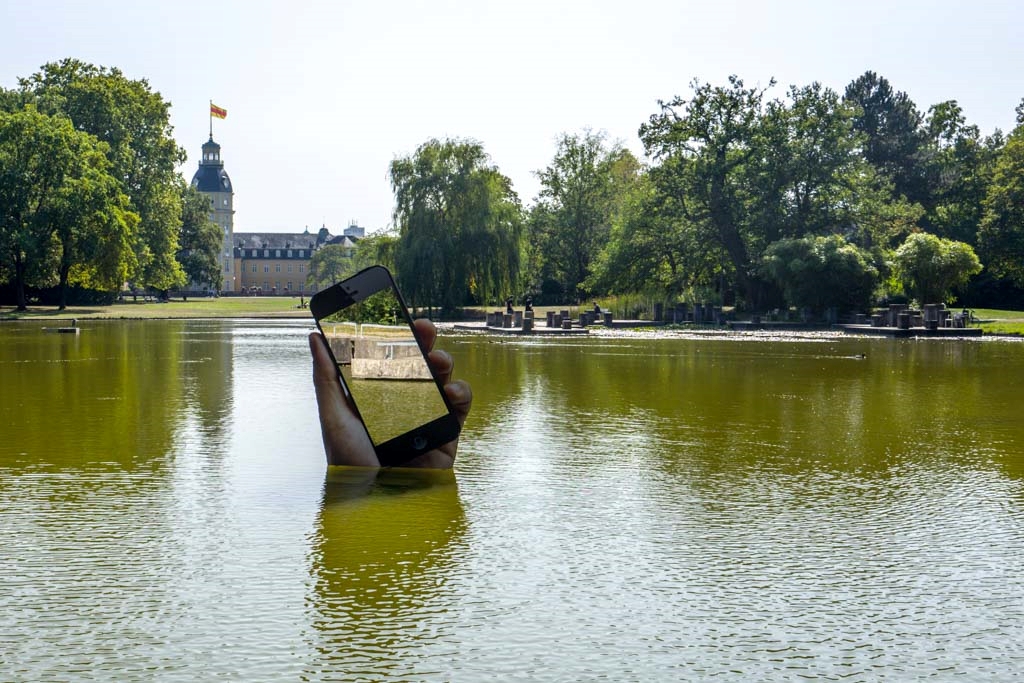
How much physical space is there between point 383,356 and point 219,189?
618 ft

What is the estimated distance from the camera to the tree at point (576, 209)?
276 ft

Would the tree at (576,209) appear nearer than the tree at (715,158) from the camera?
No

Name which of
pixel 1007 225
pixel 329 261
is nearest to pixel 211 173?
pixel 329 261

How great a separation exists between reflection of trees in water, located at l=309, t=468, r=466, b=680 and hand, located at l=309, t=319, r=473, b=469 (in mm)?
151

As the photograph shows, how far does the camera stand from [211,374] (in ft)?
68.5

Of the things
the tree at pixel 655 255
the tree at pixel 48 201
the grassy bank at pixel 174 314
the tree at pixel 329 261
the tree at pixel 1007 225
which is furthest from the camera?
the tree at pixel 329 261

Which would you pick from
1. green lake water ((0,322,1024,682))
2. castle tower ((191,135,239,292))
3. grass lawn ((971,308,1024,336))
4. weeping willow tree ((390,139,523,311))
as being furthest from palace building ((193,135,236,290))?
green lake water ((0,322,1024,682))

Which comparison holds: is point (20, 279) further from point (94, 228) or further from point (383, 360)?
point (383, 360)

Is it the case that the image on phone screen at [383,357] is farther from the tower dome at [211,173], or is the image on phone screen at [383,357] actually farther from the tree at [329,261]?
the tower dome at [211,173]

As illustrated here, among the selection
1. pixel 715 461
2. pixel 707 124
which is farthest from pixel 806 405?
pixel 707 124

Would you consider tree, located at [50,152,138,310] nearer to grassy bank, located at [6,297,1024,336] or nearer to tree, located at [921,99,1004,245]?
grassy bank, located at [6,297,1024,336]

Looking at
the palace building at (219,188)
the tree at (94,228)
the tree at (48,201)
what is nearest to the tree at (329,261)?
the palace building at (219,188)

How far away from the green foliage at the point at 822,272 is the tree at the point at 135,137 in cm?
3850

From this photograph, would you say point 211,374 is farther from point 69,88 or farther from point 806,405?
point 69,88
